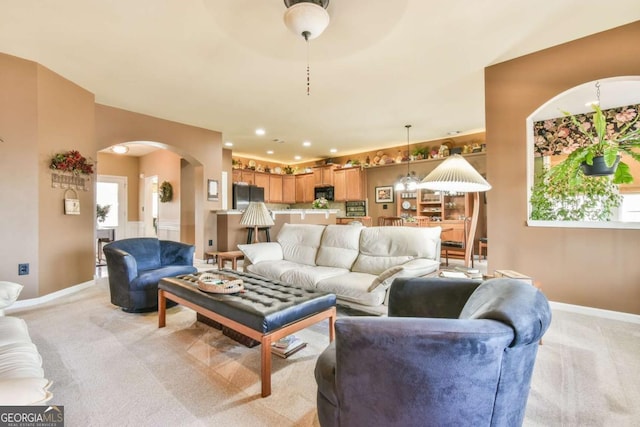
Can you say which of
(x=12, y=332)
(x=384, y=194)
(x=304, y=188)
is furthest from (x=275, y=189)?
(x=12, y=332)

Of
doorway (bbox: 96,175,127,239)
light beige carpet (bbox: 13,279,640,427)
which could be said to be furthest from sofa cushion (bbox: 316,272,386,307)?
doorway (bbox: 96,175,127,239)

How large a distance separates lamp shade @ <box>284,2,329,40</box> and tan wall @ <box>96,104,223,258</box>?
3.93m

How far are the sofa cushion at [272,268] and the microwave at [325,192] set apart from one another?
5.15 meters

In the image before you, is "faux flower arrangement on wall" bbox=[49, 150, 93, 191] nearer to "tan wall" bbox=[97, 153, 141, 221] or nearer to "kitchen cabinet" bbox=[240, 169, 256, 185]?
"tan wall" bbox=[97, 153, 141, 221]

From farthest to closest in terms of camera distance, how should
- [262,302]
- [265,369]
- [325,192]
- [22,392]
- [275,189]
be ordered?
1. [275,189]
2. [325,192]
3. [262,302]
4. [265,369]
5. [22,392]

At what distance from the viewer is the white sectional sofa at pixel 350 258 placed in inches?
103

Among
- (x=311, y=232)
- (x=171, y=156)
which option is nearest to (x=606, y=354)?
(x=311, y=232)

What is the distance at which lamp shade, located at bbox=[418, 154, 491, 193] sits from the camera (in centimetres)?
215

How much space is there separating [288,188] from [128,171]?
4514 mm

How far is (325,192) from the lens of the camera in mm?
8820

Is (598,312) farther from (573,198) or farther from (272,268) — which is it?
(272,268)

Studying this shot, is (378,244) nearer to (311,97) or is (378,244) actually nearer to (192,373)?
(192,373)

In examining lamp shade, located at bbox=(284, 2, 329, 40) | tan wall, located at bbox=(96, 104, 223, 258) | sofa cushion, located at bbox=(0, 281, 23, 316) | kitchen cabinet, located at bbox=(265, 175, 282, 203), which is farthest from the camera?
kitchen cabinet, located at bbox=(265, 175, 282, 203)

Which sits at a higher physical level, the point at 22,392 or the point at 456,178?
the point at 456,178
